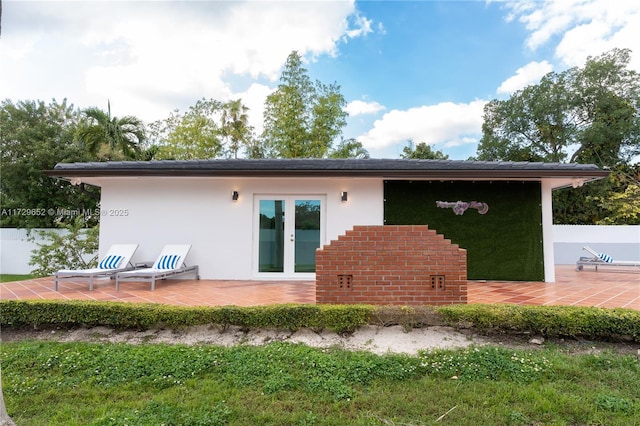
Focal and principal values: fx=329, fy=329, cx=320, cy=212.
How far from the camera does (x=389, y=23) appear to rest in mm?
13117

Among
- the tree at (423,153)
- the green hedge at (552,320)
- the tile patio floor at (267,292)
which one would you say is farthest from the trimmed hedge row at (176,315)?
the tree at (423,153)

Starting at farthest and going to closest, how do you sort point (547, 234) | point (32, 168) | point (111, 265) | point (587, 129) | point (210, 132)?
point (210, 132), point (587, 129), point (32, 168), point (547, 234), point (111, 265)

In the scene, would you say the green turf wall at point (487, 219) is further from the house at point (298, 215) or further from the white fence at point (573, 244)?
the white fence at point (573, 244)

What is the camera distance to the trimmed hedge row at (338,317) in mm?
4172

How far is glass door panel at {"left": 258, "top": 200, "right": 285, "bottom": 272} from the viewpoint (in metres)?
8.42

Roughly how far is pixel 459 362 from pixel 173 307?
12.4 feet

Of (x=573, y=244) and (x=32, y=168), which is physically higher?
(x=32, y=168)

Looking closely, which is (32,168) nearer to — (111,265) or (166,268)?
(111,265)

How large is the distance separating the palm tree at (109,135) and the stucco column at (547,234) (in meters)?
18.4

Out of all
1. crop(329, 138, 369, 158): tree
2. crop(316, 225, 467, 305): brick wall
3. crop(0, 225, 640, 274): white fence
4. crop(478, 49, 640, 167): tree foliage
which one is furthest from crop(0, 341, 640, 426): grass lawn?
crop(329, 138, 369, 158): tree

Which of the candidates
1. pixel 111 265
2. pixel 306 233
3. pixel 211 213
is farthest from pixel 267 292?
pixel 111 265

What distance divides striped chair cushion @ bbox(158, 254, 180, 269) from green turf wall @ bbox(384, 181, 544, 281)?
519cm

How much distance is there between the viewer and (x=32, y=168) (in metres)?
16.6

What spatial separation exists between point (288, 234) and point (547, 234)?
648 centimetres
